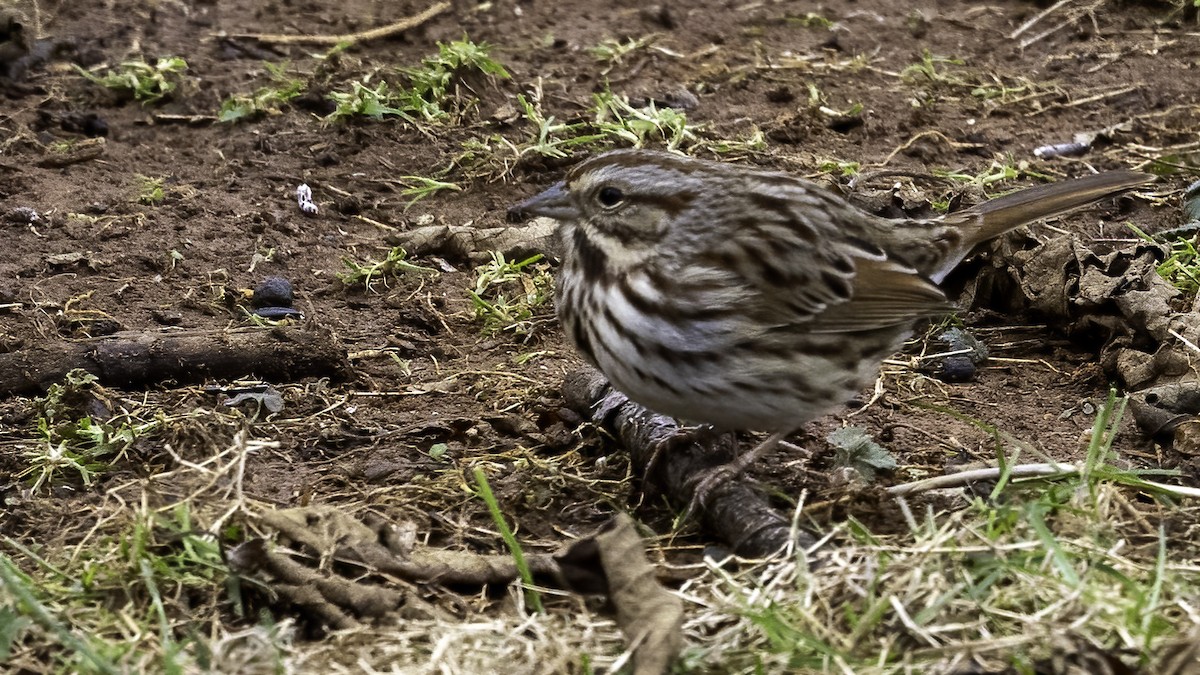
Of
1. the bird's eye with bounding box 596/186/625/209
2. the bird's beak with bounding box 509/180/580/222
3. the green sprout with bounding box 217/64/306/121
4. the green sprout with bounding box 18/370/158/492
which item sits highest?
the bird's eye with bounding box 596/186/625/209

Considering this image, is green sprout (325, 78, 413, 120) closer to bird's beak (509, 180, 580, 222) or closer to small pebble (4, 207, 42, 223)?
small pebble (4, 207, 42, 223)

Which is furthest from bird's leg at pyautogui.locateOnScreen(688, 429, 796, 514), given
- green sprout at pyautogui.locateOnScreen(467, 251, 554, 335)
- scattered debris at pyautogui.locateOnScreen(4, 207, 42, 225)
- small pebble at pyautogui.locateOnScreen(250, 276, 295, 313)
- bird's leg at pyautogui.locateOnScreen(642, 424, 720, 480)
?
scattered debris at pyautogui.locateOnScreen(4, 207, 42, 225)

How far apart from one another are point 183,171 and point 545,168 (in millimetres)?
1456

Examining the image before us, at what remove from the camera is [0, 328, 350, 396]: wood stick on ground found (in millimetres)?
4449

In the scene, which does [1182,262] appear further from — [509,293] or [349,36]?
[349,36]

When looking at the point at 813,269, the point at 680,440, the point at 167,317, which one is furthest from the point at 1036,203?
the point at 167,317

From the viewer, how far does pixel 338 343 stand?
4.73m

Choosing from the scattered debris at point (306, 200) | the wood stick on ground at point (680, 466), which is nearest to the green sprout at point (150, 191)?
the scattered debris at point (306, 200)

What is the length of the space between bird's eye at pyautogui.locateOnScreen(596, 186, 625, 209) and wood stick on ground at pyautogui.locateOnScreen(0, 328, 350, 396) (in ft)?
3.77

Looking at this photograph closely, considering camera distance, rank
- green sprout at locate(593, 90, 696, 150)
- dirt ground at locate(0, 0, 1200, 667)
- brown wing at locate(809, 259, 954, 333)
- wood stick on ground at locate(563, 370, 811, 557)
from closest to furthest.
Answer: wood stick on ground at locate(563, 370, 811, 557)
brown wing at locate(809, 259, 954, 333)
dirt ground at locate(0, 0, 1200, 667)
green sprout at locate(593, 90, 696, 150)

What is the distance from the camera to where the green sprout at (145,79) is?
6461 millimetres

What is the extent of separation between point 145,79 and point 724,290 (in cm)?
371

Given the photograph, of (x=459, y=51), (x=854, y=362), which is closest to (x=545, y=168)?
(x=459, y=51)

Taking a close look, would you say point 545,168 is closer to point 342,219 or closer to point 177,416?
point 342,219
